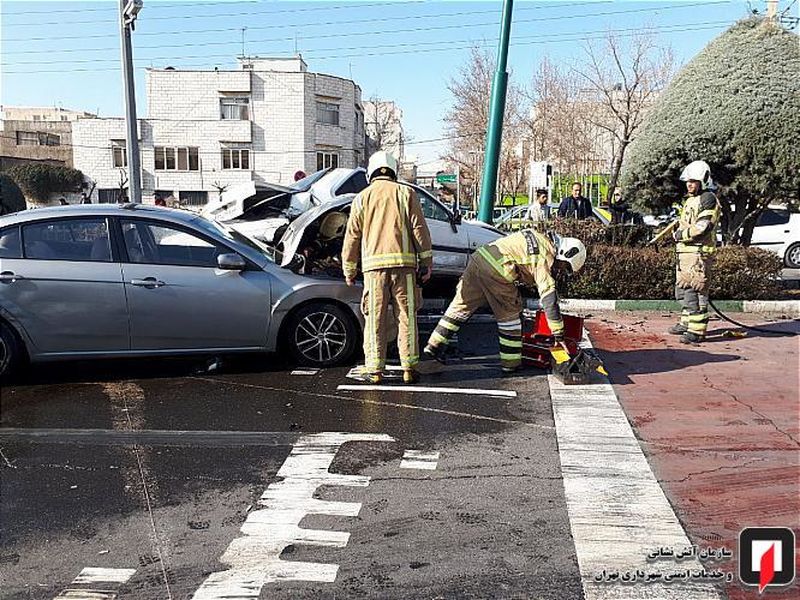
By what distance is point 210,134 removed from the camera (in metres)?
45.4

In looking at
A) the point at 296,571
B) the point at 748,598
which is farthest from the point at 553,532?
the point at 296,571

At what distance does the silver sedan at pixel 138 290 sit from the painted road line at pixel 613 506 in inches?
104

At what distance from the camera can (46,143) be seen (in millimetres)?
58719

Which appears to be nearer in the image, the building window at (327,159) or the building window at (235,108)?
the building window at (235,108)

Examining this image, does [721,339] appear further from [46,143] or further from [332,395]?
[46,143]

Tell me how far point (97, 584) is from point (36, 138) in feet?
212

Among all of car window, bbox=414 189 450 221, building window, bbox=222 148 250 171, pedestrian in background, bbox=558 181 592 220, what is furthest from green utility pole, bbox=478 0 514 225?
building window, bbox=222 148 250 171

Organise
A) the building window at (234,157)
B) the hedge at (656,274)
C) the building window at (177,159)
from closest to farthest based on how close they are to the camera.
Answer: the hedge at (656,274) → the building window at (177,159) → the building window at (234,157)

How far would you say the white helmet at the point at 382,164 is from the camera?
6230mm

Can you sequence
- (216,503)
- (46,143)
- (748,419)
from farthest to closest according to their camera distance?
(46,143) < (748,419) < (216,503)

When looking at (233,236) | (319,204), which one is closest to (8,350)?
(233,236)

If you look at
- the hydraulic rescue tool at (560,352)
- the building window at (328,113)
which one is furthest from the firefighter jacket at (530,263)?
the building window at (328,113)

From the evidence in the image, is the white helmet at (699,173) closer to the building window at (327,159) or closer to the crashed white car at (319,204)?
the crashed white car at (319,204)

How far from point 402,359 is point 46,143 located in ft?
202
